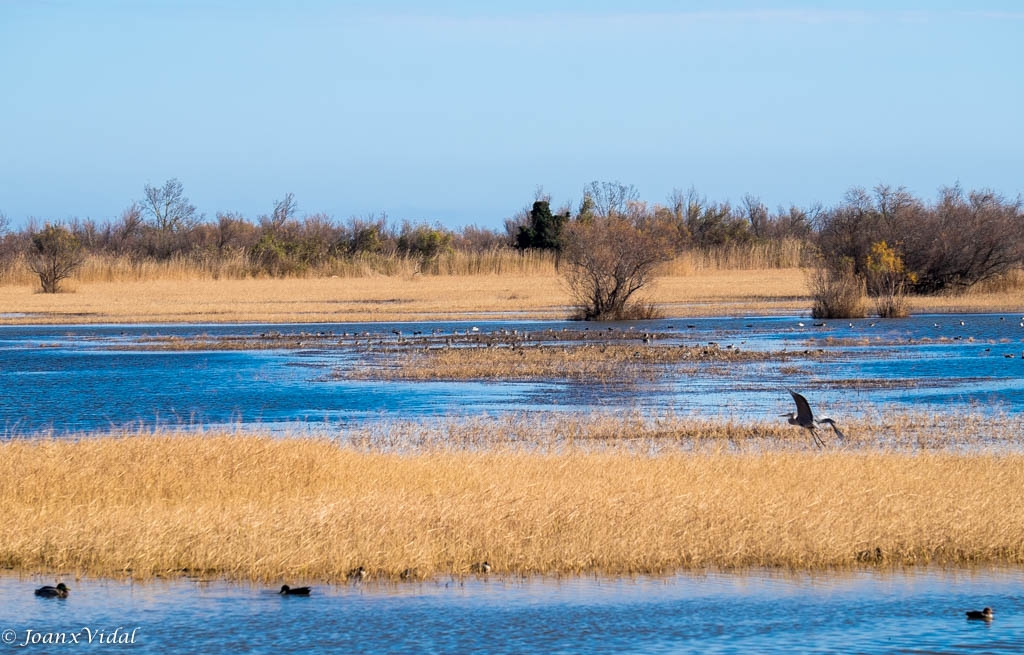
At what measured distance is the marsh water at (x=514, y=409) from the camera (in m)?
8.13

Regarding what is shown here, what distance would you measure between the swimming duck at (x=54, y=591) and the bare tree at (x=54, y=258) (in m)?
54.0

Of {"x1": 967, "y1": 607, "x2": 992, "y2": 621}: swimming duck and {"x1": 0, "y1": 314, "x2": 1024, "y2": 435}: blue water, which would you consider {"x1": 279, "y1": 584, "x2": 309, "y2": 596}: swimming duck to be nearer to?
{"x1": 967, "y1": 607, "x2": 992, "y2": 621}: swimming duck

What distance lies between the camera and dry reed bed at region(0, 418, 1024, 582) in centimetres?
994

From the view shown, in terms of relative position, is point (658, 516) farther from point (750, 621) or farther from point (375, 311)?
point (375, 311)

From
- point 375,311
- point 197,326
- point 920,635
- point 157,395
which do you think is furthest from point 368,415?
point 375,311

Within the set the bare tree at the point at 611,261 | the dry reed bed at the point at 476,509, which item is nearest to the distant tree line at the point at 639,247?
the bare tree at the point at 611,261

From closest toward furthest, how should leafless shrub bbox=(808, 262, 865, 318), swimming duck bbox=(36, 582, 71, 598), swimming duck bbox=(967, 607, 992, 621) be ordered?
swimming duck bbox=(967, 607, 992, 621), swimming duck bbox=(36, 582, 71, 598), leafless shrub bbox=(808, 262, 865, 318)

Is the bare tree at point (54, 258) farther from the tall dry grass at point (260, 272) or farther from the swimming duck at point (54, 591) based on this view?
the swimming duck at point (54, 591)

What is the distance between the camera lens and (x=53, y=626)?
27.4 ft

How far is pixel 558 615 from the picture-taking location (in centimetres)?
862

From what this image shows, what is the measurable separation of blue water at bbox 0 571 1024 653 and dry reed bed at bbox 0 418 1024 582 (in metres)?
0.36

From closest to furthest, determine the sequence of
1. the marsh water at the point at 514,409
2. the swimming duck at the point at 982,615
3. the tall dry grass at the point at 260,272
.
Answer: the marsh water at the point at 514,409, the swimming duck at the point at 982,615, the tall dry grass at the point at 260,272

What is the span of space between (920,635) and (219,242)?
3107 inches

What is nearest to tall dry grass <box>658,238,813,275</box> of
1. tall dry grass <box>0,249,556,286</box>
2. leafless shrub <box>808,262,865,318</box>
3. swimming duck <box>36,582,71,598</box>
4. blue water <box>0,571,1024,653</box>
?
tall dry grass <box>0,249,556,286</box>
